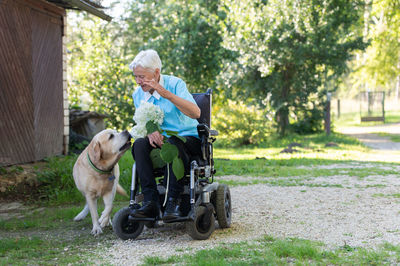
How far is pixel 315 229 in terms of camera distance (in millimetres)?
5066

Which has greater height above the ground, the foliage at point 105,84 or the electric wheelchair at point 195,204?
the foliage at point 105,84

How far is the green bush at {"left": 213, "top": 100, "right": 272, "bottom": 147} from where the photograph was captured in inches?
661

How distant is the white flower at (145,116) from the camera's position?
15.3 ft

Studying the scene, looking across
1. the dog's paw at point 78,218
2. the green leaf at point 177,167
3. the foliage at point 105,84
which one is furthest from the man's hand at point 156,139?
the foliage at point 105,84

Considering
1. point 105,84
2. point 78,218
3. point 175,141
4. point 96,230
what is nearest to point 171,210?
point 175,141

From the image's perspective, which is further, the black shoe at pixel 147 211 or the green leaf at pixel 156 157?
the green leaf at pixel 156 157

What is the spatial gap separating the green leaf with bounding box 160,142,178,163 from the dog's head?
0.86 m

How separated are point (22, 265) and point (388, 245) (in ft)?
9.63

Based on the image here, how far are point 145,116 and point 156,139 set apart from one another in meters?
0.23

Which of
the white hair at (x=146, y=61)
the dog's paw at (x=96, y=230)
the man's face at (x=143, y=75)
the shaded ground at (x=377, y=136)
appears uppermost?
the white hair at (x=146, y=61)

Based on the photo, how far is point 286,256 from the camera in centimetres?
400

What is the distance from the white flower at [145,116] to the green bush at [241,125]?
1214 centimetres

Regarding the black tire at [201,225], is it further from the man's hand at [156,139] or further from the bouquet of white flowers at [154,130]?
the man's hand at [156,139]

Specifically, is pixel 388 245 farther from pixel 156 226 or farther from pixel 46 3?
pixel 46 3
